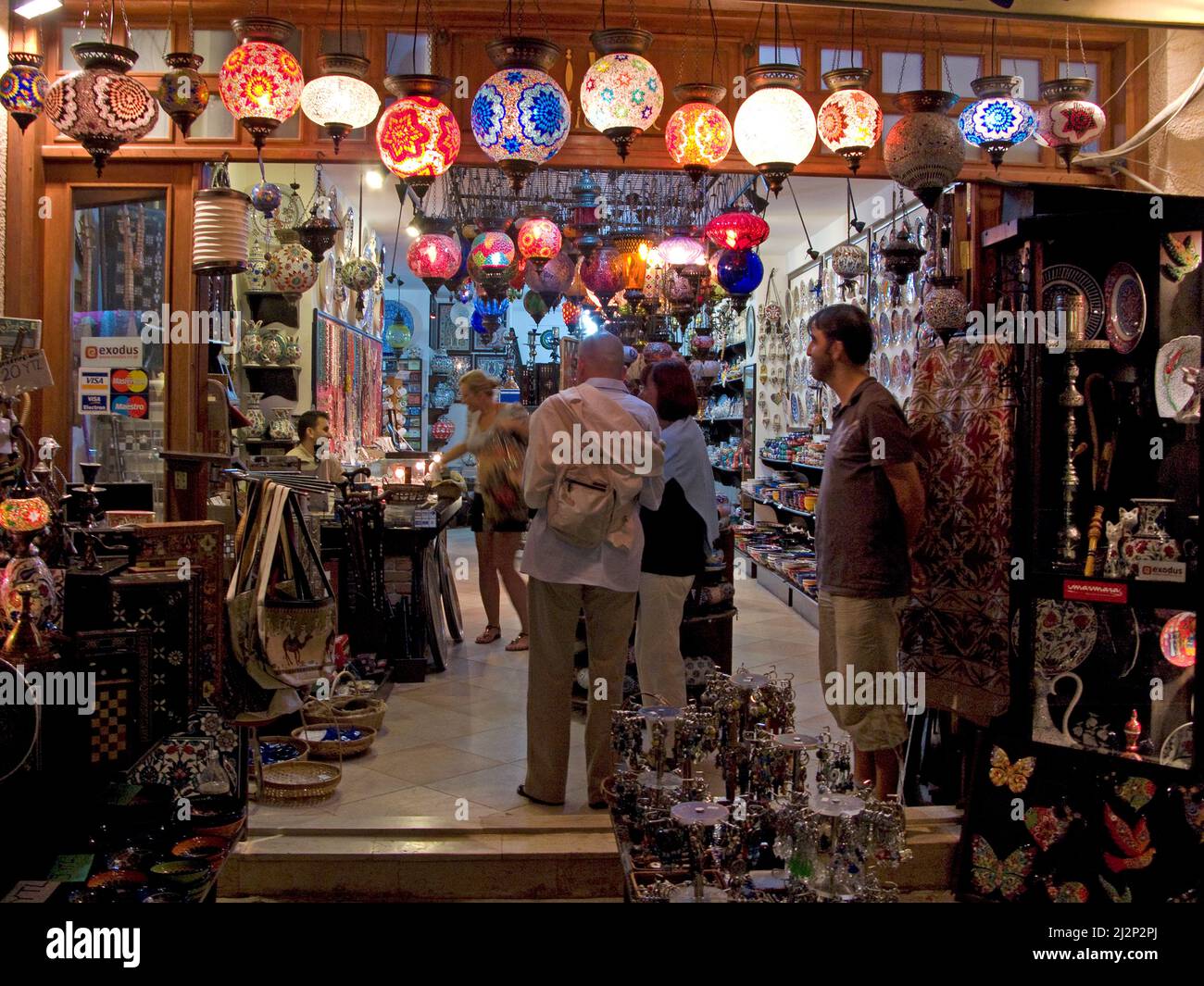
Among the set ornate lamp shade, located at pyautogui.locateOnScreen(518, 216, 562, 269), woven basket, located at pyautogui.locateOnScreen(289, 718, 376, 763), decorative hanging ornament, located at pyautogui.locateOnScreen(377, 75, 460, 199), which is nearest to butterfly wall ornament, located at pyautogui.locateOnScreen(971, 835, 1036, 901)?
woven basket, located at pyautogui.locateOnScreen(289, 718, 376, 763)

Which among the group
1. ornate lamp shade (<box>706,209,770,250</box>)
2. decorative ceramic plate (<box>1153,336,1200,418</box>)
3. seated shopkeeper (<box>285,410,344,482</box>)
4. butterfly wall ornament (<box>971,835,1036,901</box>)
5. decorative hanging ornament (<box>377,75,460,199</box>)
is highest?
decorative hanging ornament (<box>377,75,460,199</box>)

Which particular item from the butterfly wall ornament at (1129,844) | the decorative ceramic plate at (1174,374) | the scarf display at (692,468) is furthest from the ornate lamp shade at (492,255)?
the butterfly wall ornament at (1129,844)

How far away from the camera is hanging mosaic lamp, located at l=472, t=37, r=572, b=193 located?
12.0 ft

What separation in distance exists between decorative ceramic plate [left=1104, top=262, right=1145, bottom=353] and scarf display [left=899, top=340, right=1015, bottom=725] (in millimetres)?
480

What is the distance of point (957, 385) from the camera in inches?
134

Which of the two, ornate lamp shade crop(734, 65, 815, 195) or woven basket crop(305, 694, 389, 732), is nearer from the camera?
ornate lamp shade crop(734, 65, 815, 195)

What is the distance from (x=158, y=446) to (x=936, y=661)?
369 cm

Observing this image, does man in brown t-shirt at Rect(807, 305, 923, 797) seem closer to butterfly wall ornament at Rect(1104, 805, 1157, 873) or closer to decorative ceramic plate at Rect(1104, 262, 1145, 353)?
butterfly wall ornament at Rect(1104, 805, 1157, 873)

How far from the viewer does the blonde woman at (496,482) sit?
18.1 feet

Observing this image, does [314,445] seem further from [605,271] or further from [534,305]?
[534,305]

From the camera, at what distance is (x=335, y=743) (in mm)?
3924

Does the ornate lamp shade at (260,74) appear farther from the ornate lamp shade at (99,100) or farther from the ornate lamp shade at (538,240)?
the ornate lamp shade at (538,240)

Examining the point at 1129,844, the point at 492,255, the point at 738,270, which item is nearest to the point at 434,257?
the point at 492,255
